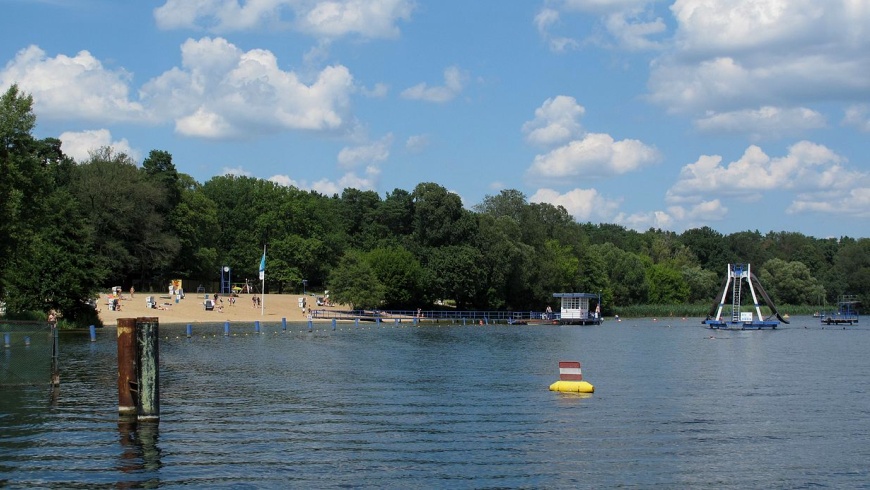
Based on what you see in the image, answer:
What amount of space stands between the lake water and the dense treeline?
58.0 ft

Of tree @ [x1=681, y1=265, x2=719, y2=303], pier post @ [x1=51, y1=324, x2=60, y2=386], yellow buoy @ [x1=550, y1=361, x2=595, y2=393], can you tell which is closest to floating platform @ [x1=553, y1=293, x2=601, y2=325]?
tree @ [x1=681, y1=265, x2=719, y2=303]

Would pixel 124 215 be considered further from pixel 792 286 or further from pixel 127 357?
pixel 792 286

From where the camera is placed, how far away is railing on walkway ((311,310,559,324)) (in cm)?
10606

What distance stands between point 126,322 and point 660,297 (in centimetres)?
15552

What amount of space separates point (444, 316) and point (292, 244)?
32.2 metres

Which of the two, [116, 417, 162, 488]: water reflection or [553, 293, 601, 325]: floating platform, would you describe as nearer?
[116, 417, 162, 488]: water reflection

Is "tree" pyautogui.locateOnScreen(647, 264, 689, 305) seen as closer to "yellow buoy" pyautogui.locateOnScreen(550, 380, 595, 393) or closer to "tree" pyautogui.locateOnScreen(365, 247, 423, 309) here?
"tree" pyautogui.locateOnScreen(365, 247, 423, 309)

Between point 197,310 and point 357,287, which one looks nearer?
point 197,310

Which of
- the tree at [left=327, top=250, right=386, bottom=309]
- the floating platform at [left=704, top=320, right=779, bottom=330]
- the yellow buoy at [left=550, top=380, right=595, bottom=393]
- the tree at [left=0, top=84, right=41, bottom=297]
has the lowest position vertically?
the floating platform at [left=704, top=320, right=779, bottom=330]

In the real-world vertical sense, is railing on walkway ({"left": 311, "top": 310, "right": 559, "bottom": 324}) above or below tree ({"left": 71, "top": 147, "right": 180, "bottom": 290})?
below

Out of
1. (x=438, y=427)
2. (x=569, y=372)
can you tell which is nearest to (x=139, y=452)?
(x=438, y=427)

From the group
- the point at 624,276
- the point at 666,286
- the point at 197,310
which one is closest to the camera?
the point at 197,310

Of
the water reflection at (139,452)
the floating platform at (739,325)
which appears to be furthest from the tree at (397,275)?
the water reflection at (139,452)

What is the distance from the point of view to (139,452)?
854 inches
